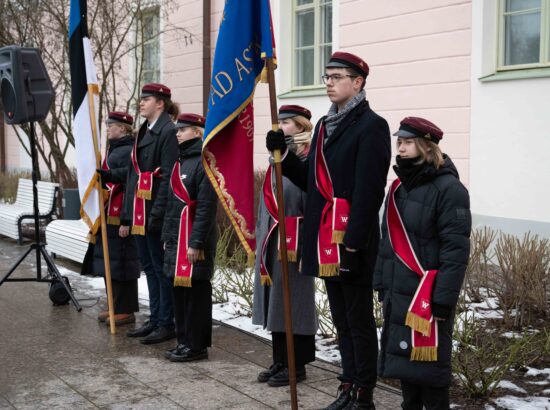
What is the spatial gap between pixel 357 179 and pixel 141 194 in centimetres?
231

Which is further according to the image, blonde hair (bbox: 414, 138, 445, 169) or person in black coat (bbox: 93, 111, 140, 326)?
person in black coat (bbox: 93, 111, 140, 326)

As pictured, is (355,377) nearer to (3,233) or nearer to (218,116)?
(218,116)

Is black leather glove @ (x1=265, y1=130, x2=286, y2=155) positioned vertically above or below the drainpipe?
below

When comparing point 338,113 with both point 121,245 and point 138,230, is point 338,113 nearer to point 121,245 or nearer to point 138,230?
point 138,230

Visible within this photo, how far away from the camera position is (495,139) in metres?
8.64

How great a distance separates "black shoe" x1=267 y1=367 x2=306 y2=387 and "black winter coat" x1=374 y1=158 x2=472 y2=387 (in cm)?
118

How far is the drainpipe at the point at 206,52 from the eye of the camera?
13250mm

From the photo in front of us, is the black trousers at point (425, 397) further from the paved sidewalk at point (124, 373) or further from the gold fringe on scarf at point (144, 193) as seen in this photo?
the gold fringe on scarf at point (144, 193)

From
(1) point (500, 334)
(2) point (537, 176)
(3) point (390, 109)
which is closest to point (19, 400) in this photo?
(1) point (500, 334)

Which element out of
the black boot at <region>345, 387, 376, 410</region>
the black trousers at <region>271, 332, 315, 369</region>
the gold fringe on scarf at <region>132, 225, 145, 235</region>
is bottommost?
the black boot at <region>345, 387, 376, 410</region>

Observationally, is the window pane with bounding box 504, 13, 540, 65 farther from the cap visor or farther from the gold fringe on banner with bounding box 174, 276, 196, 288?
the cap visor

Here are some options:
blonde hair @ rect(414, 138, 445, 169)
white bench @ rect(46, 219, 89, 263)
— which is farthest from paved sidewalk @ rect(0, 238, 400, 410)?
white bench @ rect(46, 219, 89, 263)

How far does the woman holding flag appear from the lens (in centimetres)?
507

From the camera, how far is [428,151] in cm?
400
